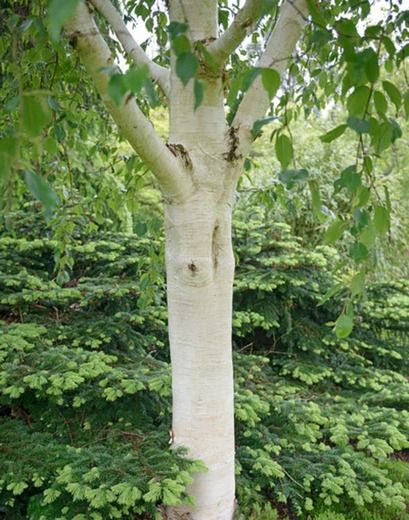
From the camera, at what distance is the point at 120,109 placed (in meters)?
1.08

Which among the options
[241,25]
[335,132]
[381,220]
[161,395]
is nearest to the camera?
[335,132]

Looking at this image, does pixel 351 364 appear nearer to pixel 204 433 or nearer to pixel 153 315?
pixel 153 315

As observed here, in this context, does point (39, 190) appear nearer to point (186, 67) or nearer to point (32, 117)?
point (32, 117)

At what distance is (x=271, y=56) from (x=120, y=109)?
1.83ft

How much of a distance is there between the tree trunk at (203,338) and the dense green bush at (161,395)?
99mm

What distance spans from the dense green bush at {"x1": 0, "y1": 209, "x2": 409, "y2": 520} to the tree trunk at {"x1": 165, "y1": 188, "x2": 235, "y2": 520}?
99 millimetres

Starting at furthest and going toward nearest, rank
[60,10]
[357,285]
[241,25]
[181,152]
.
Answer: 1. [181,152]
2. [241,25]
3. [357,285]
4. [60,10]

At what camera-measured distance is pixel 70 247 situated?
2.48m

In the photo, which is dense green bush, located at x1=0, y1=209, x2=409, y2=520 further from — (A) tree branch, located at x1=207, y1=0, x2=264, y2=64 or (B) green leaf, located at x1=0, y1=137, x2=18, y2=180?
(B) green leaf, located at x1=0, y1=137, x2=18, y2=180

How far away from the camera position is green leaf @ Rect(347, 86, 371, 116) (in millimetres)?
854

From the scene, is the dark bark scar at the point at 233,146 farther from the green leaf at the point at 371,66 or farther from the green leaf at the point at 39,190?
the green leaf at the point at 39,190

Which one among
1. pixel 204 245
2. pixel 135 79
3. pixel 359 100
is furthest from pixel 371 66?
pixel 204 245

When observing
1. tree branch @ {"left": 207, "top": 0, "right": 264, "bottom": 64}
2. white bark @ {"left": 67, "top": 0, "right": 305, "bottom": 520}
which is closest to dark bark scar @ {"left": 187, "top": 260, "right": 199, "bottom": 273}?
white bark @ {"left": 67, "top": 0, "right": 305, "bottom": 520}

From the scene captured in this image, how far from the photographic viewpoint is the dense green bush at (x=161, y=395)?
1495 mm
